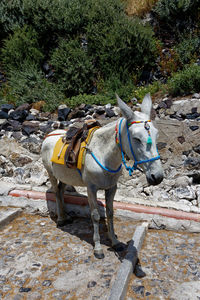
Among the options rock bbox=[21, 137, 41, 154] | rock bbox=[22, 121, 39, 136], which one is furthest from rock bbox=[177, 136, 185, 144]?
→ rock bbox=[22, 121, 39, 136]

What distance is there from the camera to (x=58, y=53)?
8.53m

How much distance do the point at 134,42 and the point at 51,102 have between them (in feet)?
11.5

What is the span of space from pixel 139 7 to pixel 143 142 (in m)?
9.80

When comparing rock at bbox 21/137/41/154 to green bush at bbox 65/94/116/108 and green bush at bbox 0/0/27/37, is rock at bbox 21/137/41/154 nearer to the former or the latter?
green bush at bbox 65/94/116/108

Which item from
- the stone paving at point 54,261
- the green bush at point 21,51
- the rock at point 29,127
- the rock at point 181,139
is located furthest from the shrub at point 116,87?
the stone paving at point 54,261

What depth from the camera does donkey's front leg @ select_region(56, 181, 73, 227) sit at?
3.87 meters

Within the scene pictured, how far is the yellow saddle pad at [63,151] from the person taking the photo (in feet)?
10.1

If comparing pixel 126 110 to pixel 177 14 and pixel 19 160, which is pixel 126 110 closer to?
pixel 19 160

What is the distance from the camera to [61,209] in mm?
3885

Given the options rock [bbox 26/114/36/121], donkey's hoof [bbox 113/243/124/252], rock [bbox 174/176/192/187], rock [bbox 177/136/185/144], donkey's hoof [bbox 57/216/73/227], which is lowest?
donkey's hoof [bbox 57/216/73/227]

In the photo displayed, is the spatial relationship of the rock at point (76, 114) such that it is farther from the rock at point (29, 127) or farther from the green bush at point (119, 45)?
the green bush at point (119, 45)

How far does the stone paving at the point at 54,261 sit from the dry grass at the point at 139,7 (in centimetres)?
919

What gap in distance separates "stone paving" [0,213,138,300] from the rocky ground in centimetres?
86

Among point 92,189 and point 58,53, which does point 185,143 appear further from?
point 58,53
